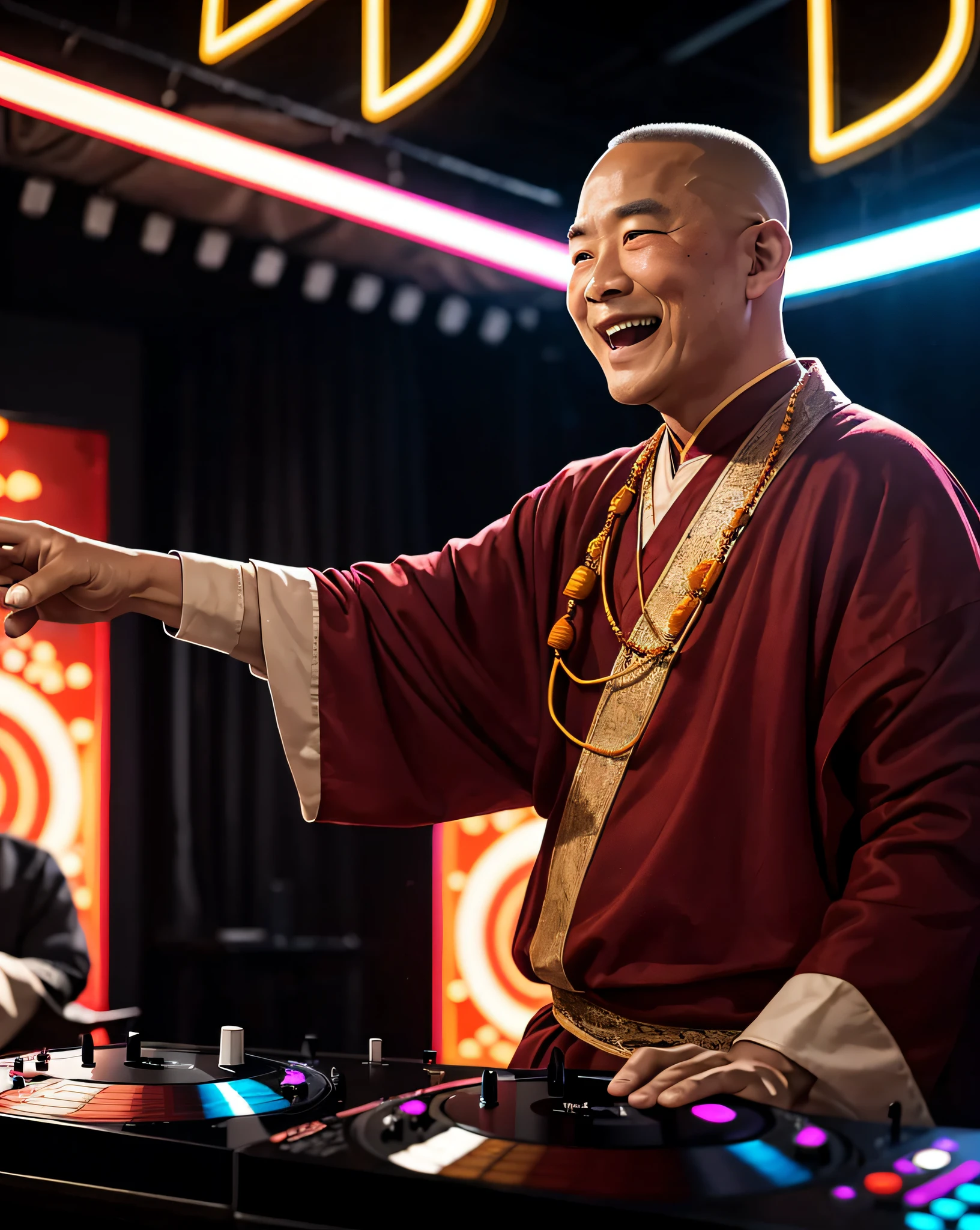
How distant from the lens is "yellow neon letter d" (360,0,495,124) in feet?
7.27

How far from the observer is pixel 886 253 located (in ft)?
8.34

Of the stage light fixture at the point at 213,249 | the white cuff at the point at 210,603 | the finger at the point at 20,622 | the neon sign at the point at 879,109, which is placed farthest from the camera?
the stage light fixture at the point at 213,249

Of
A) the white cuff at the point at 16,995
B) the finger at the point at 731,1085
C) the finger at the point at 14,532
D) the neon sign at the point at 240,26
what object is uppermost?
the neon sign at the point at 240,26

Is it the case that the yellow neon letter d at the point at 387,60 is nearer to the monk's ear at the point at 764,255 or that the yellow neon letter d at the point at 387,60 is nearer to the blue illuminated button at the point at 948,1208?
the monk's ear at the point at 764,255

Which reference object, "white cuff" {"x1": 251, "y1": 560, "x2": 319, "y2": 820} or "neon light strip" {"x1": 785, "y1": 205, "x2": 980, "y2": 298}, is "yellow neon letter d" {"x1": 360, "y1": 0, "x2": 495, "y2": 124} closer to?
"neon light strip" {"x1": 785, "y1": 205, "x2": 980, "y2": 298}

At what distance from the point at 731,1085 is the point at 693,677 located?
45 cm

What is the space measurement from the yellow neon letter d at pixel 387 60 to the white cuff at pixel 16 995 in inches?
71.9

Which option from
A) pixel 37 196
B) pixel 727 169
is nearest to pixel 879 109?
pixel 727 169

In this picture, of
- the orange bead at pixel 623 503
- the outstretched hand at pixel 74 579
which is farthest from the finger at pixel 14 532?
the orange bead at pixel 623 503

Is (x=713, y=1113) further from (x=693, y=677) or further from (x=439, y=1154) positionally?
(x=693, y=677)

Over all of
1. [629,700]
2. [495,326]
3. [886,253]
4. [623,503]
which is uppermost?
[495,326]

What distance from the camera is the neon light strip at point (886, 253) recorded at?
237 cm

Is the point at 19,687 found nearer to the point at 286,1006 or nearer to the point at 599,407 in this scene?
the point at 286,1006

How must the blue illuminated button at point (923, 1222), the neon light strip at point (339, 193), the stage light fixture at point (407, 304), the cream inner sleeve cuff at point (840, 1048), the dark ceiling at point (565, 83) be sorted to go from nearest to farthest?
1. the blue illuminated button at point (923, 1222)
2. the cream inner sleeve cuff at point (840, 1048)
3. the neon light strip at point (339, 193)
4. the dark ceiling at point (565, 83)
5. the stage light fixture at point (407, 304)
